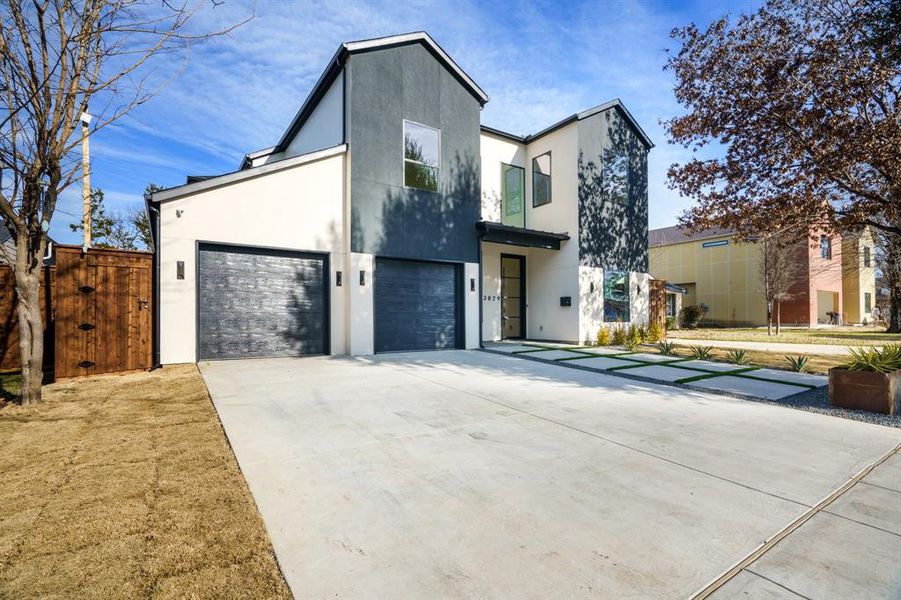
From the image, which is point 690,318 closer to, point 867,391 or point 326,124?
point 867,391

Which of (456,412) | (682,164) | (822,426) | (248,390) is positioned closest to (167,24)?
(248,390)

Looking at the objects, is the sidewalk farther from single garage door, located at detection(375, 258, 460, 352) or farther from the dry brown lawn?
the dry brown lawn

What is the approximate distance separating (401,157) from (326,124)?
2517mm

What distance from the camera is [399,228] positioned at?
10250 millimetres

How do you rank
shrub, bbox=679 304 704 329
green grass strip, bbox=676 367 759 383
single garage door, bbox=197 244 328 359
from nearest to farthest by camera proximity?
green grass strip, bbox=676 367 759 383, single garage door, bbox=197 244 328 359, shrub, bbox=679 304 704 329

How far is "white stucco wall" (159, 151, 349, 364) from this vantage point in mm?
7793

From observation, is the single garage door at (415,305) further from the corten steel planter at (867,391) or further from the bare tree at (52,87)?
the corten steel planter at (867,391)

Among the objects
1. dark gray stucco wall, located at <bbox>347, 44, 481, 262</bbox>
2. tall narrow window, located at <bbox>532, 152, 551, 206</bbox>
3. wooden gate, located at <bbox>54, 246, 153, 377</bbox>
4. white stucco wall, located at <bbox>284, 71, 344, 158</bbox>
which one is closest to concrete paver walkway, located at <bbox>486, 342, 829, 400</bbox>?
dark gray stucco wall, located at <bbox>347, 44, 481, 262</bbox>

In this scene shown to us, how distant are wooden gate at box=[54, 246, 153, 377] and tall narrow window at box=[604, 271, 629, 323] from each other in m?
12.5

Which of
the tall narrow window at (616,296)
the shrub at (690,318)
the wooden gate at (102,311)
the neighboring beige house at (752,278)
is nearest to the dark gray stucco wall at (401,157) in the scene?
the wooden gate at (102,311)

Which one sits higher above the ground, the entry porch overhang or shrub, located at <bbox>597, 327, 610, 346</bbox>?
the entry porch overhang

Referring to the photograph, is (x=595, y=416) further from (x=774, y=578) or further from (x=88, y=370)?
(x=88, y=370)

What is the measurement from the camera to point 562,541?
222cm

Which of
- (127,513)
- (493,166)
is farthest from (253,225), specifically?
(493,166)
